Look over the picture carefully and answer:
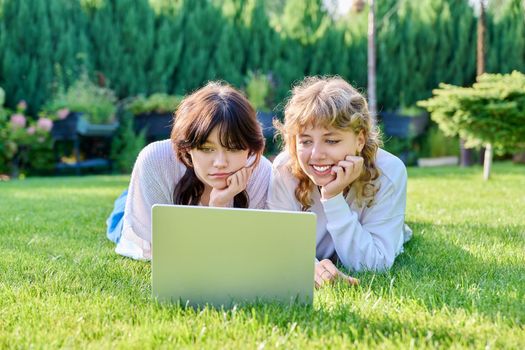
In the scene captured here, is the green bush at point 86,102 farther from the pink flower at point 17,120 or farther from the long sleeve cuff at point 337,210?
the long sleeve cuff at point 337,210

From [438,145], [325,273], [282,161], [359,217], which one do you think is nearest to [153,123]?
[438,145]

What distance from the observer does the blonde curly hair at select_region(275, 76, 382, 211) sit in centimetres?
258

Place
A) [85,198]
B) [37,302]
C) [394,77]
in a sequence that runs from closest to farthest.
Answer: [37,302] → [85,198] → [394,77]

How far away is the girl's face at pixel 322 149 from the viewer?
2600mm

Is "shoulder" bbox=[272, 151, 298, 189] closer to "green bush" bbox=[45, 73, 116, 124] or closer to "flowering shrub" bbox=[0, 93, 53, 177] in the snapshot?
"flowering shrub" bbox=[0, 93, 53, 177]

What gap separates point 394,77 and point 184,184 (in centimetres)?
991

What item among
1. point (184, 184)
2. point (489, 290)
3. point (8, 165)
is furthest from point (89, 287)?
point (8, 165)

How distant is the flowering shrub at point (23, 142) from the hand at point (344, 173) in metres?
8.25

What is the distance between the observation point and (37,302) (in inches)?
85.4

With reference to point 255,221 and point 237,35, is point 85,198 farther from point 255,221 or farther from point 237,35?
point 237,35

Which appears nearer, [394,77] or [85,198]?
[85,198]

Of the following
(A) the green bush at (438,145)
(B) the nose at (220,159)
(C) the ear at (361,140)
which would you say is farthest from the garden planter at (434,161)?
(B) the nose at (220,159)

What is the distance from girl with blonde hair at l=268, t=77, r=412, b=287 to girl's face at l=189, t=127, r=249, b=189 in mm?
275

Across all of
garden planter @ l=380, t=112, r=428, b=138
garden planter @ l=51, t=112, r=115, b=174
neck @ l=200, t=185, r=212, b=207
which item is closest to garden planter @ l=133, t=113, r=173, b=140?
garden planter @ l=51, t=112, r=115, b=174
